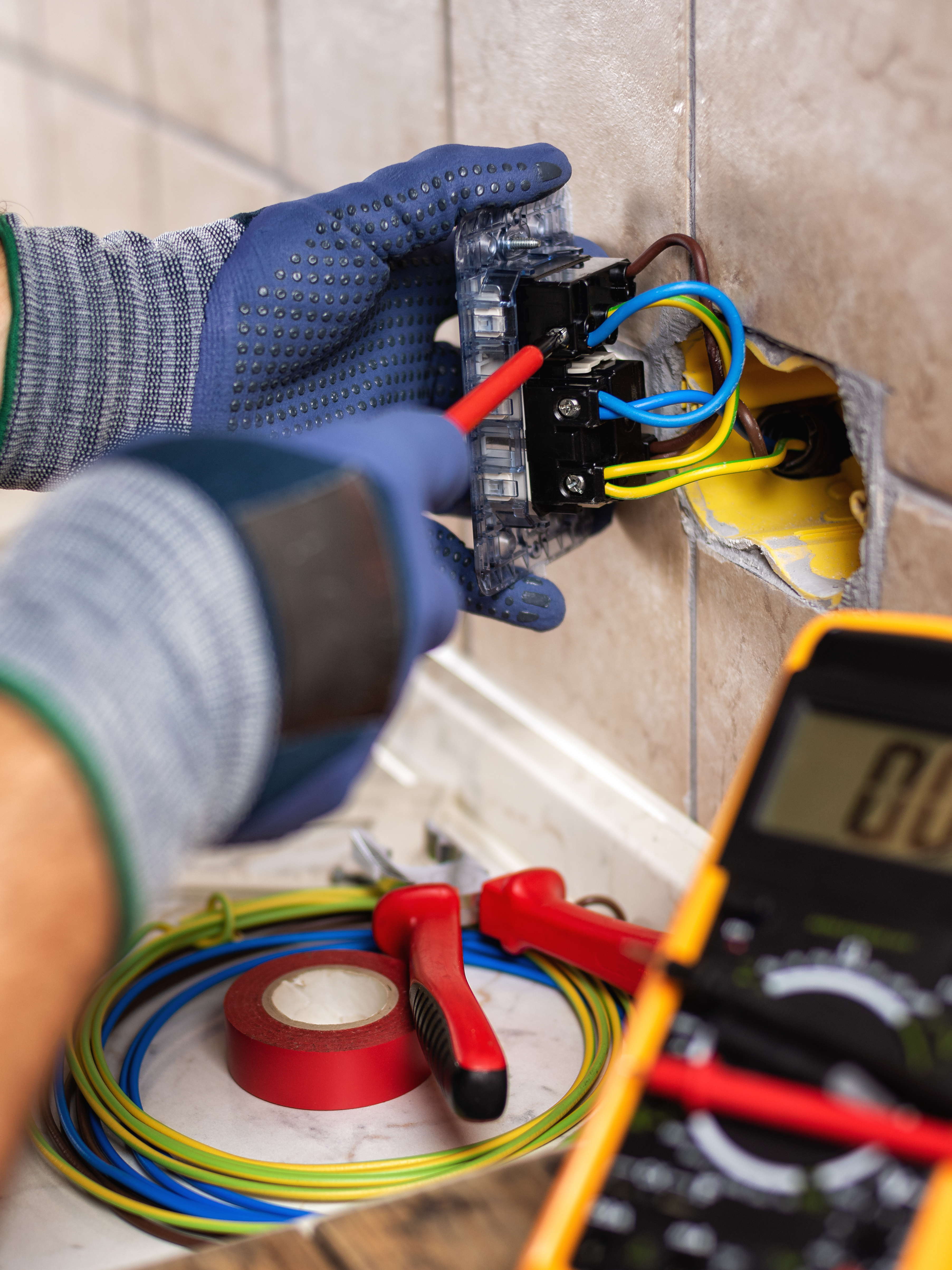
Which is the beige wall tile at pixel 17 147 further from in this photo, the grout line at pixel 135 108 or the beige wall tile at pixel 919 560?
the beige wall tile at pixel 919 560

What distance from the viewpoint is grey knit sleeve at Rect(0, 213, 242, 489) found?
749 mm

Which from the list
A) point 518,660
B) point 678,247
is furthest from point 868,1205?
point 518,660

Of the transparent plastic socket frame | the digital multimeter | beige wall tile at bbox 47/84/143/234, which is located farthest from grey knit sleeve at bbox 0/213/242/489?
beige wall tile at bbox 47/84/143/234

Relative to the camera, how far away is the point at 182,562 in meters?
0.41

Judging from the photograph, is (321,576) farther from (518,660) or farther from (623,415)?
(518,660)

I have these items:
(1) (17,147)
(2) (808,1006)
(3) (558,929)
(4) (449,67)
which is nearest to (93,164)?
(1) (17,147)

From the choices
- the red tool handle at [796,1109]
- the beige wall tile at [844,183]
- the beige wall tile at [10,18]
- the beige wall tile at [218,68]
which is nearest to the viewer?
the red tool handle at [796,1109]

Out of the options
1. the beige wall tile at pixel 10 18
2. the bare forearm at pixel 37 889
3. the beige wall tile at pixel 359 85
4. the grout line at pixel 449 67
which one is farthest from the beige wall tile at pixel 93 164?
the bare forearm at pixel 37 889

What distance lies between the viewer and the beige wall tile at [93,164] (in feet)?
6.13

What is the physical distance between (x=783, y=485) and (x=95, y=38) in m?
1.53

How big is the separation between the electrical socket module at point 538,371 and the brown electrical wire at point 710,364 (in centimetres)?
1

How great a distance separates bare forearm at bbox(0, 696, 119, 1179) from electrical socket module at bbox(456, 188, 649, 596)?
0.42 metres

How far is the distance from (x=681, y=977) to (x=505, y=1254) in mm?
128

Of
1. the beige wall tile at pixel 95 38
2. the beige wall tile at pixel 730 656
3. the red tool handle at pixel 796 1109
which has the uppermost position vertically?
the beige wall tile at pixel 95 38
